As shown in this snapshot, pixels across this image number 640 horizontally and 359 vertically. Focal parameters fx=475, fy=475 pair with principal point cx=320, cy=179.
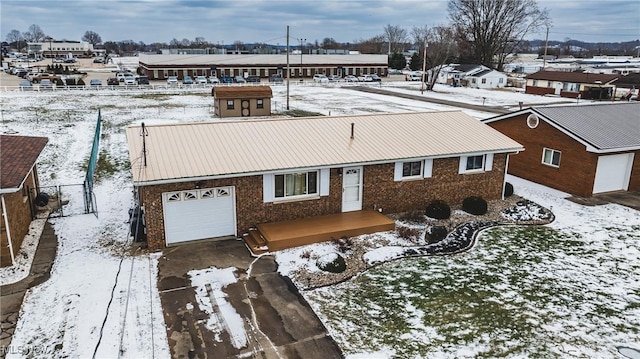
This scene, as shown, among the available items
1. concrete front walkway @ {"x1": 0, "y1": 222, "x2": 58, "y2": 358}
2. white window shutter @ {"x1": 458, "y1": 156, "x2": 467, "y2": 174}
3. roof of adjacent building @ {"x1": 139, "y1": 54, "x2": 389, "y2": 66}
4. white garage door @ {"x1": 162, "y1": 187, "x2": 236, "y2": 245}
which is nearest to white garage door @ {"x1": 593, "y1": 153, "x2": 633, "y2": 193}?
white window shutter @ {"x1": 458, "y1": 156, "x2": 467, "y2": 174}

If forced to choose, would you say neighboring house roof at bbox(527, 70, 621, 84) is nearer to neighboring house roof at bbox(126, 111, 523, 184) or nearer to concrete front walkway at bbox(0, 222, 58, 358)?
neighboring house roof at bbox(126, 111, 523, 184)

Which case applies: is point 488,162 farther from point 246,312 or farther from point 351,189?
point 246,312

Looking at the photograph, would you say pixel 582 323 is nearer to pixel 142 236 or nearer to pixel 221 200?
pixel 221 200

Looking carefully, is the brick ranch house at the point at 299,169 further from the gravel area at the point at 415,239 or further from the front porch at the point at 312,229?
the gravel area at the point at 415,239

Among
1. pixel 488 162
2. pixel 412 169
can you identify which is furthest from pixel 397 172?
pixel 488 162

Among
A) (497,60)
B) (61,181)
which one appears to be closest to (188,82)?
(61,181)

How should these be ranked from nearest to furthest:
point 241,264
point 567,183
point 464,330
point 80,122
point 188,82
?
point 464,330 < point 241,264 < point 567,183 < point 80,122 < point 188,82

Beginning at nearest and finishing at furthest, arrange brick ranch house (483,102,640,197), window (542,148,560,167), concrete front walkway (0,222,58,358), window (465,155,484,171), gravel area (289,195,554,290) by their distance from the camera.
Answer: concrete front walkway (0,222,58,358)
gravel area (289,195,554,290)
window (465,155,484,171)
brick ranch house (483,102,640,197)
window (542,148,560,167)
